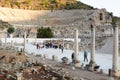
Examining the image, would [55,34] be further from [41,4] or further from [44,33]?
[41,4]

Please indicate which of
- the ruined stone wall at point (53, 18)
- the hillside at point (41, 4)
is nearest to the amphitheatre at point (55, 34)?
the ruined stone wall at point (53, 18)

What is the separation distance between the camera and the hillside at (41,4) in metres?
129

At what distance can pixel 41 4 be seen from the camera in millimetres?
135875

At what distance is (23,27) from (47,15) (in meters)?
23.1

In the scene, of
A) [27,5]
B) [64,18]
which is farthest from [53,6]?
[64,18]

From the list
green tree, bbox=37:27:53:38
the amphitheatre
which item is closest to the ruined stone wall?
the amphitheatre

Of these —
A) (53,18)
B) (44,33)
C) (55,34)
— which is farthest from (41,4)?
(44,33)

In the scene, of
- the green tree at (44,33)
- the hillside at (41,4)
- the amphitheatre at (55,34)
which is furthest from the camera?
the hillside at (41,4)

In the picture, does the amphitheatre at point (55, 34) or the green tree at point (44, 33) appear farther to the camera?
the green tree at point (44, 33)

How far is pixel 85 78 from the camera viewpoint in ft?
74.9

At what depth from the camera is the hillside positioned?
12949cm

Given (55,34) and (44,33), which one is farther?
(55,34)

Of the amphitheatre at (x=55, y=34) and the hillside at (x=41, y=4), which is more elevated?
the hillside at (x=41, y=4)

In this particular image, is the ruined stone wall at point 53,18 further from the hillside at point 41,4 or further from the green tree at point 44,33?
the green tree at point 44,33
